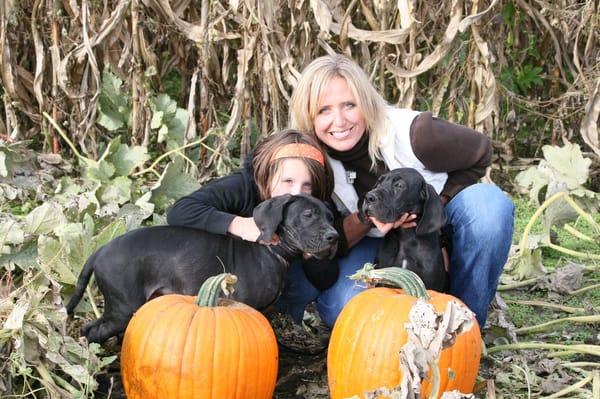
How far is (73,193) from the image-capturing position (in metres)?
4.91

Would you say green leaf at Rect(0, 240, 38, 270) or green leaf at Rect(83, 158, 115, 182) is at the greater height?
green leaf at Rect(0, 240, 38, 270)

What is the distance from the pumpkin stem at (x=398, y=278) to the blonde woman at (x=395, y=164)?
1.83 feet

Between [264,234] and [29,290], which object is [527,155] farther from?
[29,290]

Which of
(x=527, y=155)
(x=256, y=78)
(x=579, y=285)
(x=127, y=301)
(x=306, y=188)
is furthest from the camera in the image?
(x=527, y=155)

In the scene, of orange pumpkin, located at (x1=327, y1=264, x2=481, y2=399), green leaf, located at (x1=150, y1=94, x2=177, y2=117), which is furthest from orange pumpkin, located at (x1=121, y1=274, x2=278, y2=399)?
green leaf, located at (x1=150, y1=94, x2=177, y2=117)

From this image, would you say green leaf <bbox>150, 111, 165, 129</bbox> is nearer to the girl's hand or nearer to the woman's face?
the woman's face

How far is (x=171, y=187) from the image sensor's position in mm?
5000

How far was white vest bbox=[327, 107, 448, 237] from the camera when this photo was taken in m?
3.74

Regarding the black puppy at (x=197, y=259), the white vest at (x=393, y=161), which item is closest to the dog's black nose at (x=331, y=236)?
the black puppy at (x=197, y=259)

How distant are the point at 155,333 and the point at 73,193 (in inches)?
87.1

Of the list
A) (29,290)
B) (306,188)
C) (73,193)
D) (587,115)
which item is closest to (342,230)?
(306,188)

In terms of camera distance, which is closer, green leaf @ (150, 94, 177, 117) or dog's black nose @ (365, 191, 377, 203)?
dog's black nose @ (365, 191, 377, 203)

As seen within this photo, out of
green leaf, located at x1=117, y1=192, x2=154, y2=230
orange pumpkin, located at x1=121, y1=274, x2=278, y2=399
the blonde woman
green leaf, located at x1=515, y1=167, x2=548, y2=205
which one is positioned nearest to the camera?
orange pumpkin, located at x1=121, y1=274, x2=278, y2=399

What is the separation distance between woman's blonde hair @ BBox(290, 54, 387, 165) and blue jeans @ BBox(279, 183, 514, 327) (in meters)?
0.45
